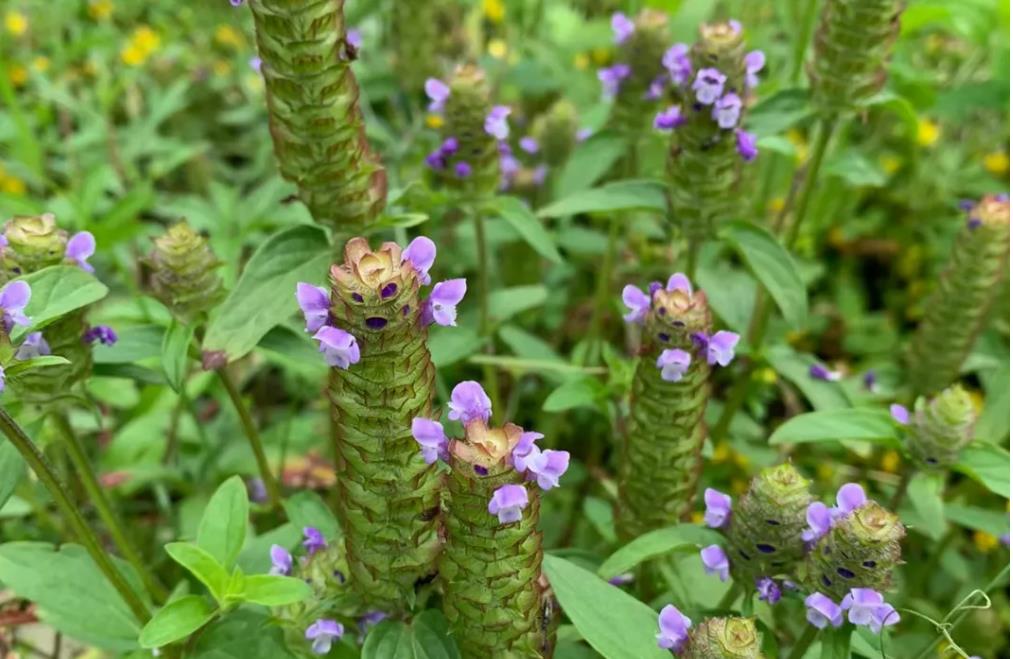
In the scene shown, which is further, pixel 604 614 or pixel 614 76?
pixel 614 76

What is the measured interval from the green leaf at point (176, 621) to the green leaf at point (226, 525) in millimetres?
93

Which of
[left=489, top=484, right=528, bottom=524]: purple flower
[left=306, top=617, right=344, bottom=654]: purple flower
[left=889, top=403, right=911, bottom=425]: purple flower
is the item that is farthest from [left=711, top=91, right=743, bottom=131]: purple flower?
[left=306, top=617, right=344, bottom=654]: purple flower

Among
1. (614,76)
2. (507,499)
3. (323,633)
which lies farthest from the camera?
(614,76)

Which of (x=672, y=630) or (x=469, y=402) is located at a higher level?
(x=469, y=402)

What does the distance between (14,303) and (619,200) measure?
1436mm

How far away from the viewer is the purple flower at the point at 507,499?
Result: 152 cm

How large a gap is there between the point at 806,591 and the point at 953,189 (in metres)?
2.96

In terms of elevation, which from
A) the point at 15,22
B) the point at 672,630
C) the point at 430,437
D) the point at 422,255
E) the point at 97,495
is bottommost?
the point at 97,495

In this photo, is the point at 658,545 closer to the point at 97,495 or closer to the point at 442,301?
the point at 442,301

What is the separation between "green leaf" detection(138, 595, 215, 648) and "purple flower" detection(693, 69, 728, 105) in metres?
1.55

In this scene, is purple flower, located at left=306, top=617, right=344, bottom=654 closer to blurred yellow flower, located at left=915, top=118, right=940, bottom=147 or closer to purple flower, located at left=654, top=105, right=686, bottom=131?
purple flower, located at left=654, top=105, right=686, bottom=131

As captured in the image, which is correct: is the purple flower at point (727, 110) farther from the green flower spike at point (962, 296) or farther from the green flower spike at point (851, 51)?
the green flower spike at point (962, 296)

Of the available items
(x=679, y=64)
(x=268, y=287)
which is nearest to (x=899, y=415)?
(x=679, y=64)

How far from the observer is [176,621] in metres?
1.82
